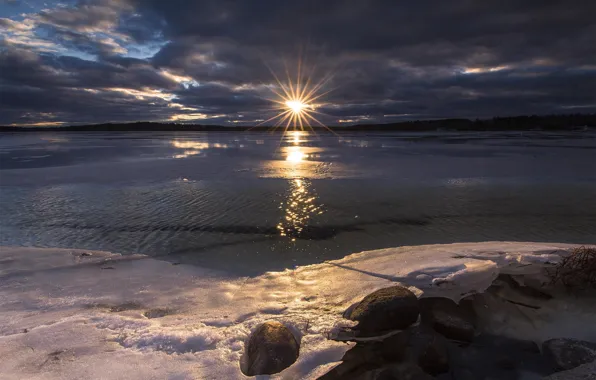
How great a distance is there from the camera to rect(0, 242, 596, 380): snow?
10.9ft

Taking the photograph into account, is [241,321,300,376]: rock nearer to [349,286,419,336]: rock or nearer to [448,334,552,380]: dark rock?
[349,286,419,336]: rock

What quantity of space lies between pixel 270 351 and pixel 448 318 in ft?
6.45

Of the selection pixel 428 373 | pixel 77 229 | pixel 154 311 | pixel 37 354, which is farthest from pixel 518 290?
pixel 77 229

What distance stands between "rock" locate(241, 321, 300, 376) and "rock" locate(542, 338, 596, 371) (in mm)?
2327

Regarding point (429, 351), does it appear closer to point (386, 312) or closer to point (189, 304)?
point (386, 312)

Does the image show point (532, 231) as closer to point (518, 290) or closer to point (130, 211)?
point (518, 290)

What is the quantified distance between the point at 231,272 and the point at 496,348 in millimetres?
3600

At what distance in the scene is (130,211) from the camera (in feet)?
30.0

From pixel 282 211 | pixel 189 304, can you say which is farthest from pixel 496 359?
pixel 282 211

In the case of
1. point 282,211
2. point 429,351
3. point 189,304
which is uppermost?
point 282,211

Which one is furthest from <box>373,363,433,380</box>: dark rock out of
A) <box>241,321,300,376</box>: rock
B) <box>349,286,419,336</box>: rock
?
<box>241,321,300,376</box>: rock

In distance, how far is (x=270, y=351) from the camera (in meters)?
3.28

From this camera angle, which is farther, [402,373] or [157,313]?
[157,313]

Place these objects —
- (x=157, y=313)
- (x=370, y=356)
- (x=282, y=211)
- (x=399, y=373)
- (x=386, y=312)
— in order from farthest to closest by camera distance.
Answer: (x=282, y=211)
(x=157, y=313)
(x=386, y=312)
(x=370, y=356)
(x=399, y=373)
